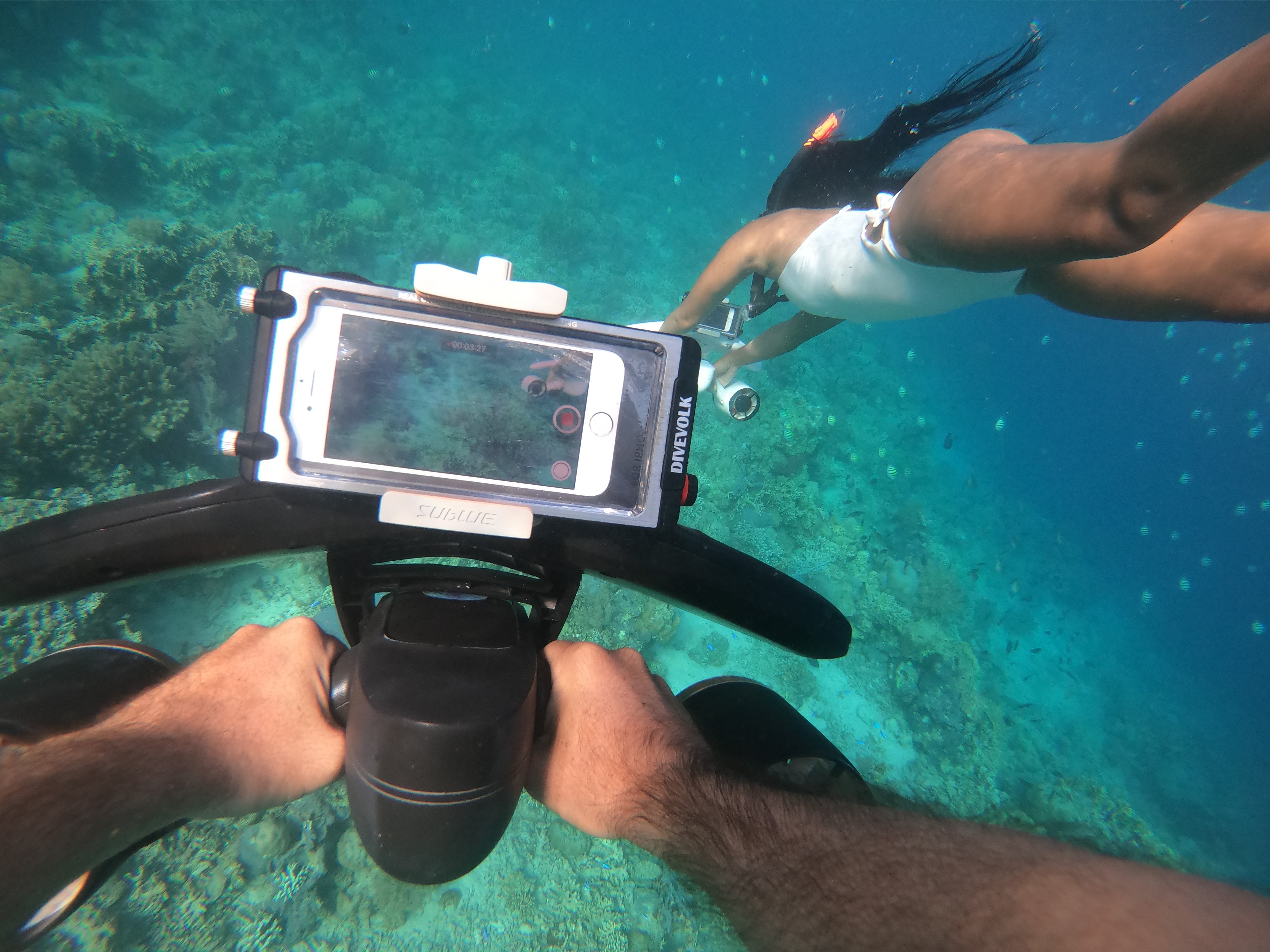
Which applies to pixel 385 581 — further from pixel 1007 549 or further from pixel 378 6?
pixel 378 6

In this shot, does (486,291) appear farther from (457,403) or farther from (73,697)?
(73,697)

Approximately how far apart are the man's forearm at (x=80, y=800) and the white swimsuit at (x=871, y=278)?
136 inches

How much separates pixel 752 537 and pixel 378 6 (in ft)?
76.3

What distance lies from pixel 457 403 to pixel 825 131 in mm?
4120

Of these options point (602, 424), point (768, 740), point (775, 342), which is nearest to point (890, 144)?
point (775, 342)

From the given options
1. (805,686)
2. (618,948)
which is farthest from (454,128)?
(618,948)

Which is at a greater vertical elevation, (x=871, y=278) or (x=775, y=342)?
(x=775, y=342)

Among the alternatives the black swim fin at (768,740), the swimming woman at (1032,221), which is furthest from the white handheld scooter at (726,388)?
the black swim fin at (768,740)

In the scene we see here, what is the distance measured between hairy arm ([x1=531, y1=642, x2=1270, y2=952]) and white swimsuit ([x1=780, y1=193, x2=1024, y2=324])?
2.25 metres

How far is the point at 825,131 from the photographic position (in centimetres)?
402

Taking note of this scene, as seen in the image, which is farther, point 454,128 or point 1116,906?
point 454,128

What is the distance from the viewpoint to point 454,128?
1391 centimetres

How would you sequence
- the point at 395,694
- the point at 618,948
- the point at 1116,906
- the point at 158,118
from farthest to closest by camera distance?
the point at 158,118 < the point at 618,948 < the point at 395,694 < the point at 1116,906

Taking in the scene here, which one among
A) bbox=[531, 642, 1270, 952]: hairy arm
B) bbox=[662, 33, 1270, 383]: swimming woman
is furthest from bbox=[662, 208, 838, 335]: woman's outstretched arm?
bbox=[531, 642, 1270, 952]: hairy arm
